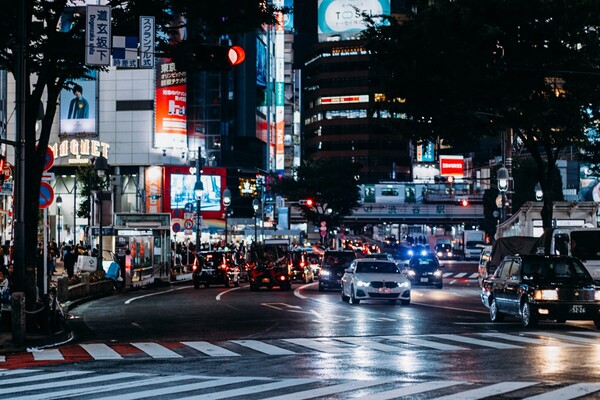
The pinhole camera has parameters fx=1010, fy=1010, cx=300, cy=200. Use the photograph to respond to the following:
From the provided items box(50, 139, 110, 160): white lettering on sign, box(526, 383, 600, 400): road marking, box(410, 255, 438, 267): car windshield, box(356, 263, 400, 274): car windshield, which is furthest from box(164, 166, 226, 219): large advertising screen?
box(526, 383, 600, 400): road marking

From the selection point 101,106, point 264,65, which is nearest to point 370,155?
point 264,65

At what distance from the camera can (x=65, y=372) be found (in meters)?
15.3

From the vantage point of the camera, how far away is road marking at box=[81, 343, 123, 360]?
17641 mm

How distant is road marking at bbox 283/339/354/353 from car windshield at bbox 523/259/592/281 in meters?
6.27

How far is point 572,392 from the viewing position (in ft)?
40.5

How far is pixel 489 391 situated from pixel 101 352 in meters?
8.56

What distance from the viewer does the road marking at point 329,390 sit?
12180mm

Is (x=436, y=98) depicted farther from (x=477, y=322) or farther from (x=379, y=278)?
(x=477, y=322)

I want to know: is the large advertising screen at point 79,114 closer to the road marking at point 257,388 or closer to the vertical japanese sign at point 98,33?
the vertical japanese sign at point 98,33

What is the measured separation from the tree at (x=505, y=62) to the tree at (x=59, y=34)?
840 cm

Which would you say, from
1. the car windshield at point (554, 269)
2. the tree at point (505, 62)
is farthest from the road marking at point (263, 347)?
the tree at point (505, 62)

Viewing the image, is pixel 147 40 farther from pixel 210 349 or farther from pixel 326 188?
pixel 326 188

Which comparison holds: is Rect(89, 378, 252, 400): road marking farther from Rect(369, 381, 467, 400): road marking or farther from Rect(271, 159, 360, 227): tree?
Rect(271, 159, 360, 227): tree

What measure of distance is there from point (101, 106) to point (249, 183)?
19739 millimetres
